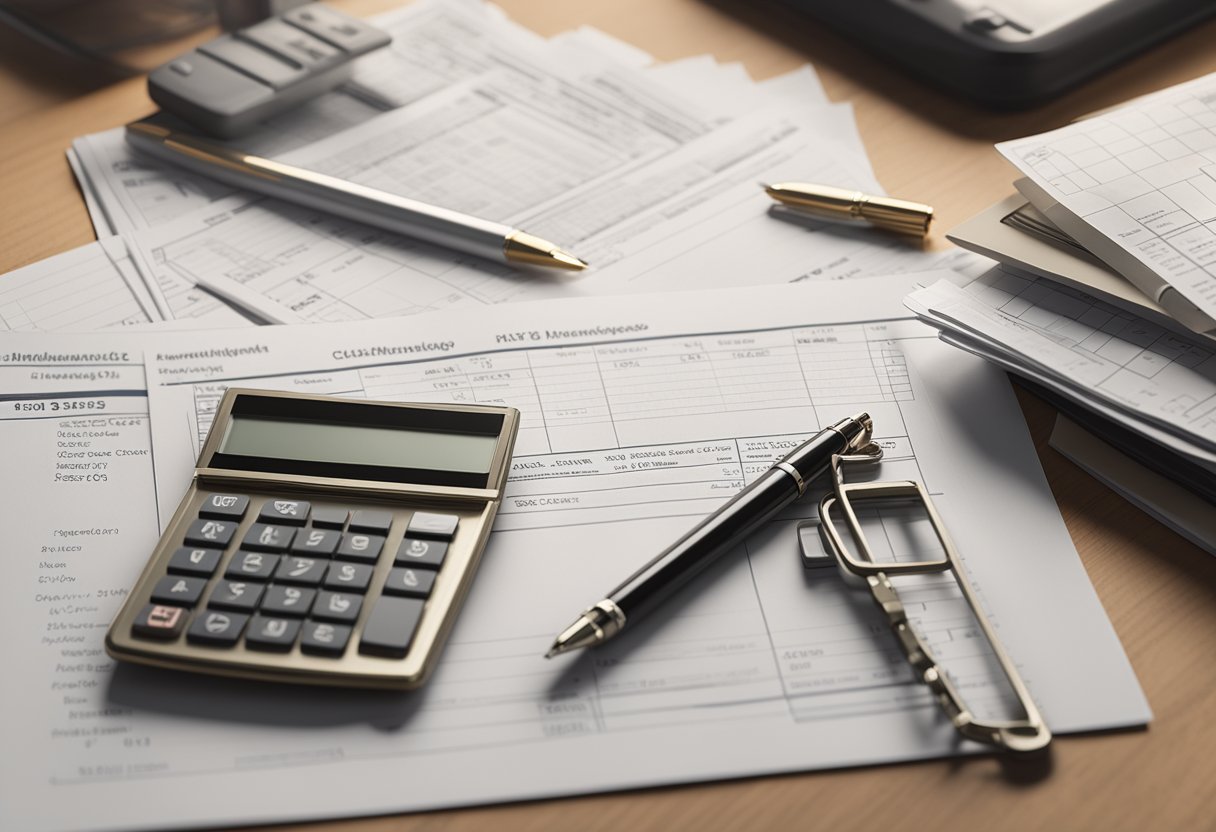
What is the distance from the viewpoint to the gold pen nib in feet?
2.38

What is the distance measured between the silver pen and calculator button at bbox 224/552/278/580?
11.8 inches

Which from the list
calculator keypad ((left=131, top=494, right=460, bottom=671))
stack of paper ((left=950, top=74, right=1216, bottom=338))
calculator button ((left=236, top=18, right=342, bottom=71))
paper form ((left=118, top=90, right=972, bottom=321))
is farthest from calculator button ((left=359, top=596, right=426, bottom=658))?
calculator button ((left=236, top=18, right=342, bottom=71))

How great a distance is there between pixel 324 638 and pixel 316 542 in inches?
2.2

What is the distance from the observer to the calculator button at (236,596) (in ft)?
1.62

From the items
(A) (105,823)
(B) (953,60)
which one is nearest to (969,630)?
(A) (105,823)

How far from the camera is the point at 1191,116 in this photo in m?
0.72

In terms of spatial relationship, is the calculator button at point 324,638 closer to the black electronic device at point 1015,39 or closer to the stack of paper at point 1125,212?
the stack of paper at point 1125,212

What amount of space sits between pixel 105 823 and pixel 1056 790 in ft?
1.30

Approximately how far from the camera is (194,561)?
1.67 ft

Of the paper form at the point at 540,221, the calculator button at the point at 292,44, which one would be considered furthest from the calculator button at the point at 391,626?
the calculator button at the point at 292,44

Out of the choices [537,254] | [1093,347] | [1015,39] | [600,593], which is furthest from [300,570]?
[1015,39]

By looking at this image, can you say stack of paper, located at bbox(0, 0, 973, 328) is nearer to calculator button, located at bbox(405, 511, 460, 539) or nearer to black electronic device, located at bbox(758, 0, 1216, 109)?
black electronic device, located at bbox(758, 0, 1216, 109)

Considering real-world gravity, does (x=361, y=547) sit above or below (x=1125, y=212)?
below

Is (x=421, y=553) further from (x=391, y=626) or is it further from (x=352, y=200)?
(x=352, y=200)
